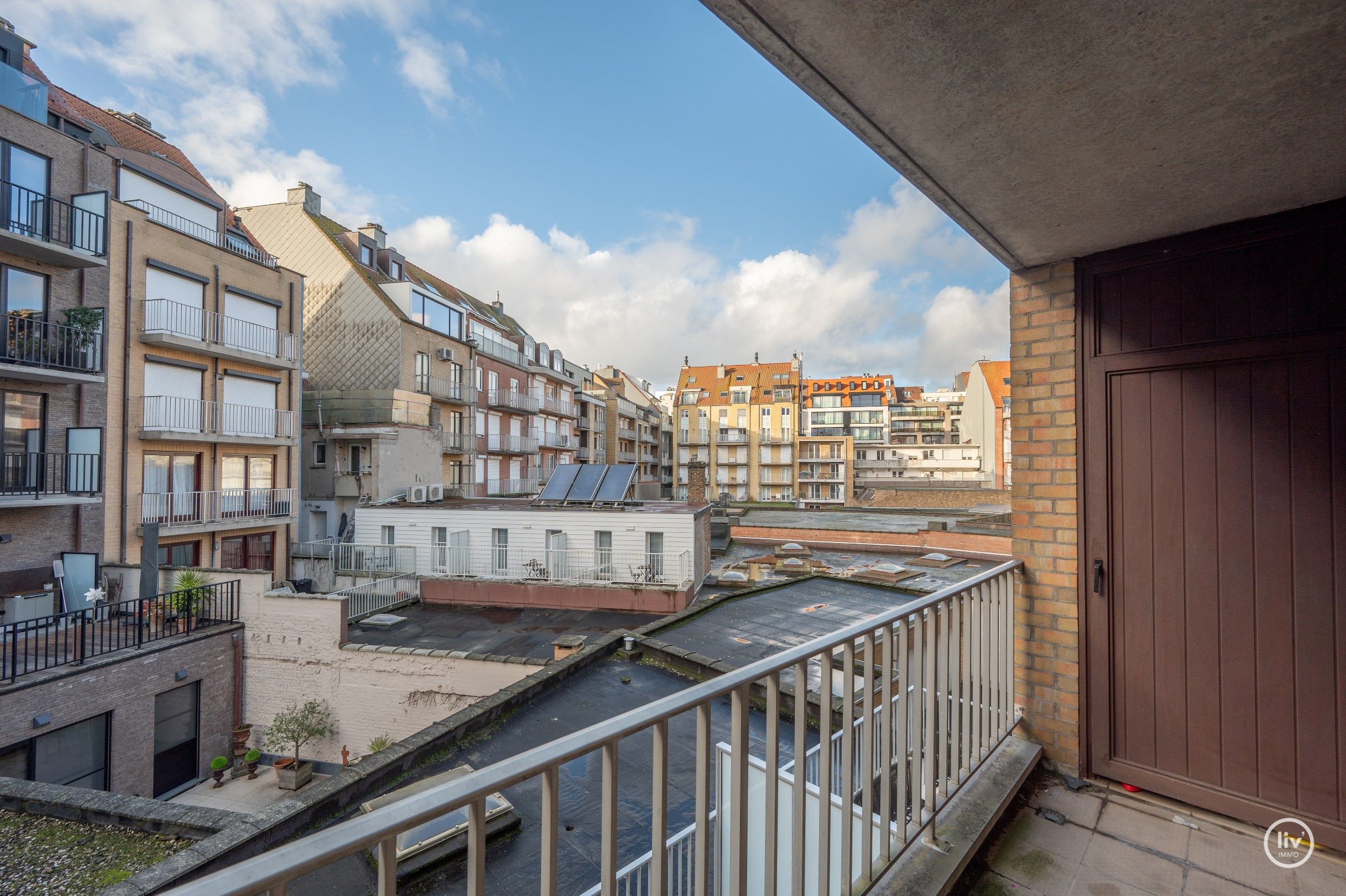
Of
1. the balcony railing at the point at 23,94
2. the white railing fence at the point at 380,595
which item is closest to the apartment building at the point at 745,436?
the white railing fence at the point at 380,595

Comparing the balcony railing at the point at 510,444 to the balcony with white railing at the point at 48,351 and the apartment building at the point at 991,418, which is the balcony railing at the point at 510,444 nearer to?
the balcony with white railing at the point at 48,351

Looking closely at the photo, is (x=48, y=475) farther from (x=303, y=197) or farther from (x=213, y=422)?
(x=303, y=197)

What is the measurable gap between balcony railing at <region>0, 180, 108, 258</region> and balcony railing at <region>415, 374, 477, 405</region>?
1015 centimetres

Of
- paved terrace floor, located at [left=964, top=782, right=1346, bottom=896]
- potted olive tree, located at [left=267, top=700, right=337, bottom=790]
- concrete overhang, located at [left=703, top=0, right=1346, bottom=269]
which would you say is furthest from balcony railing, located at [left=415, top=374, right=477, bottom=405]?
paved terrace floor, located at [left=964, top=782, right=1346, bottom=896]

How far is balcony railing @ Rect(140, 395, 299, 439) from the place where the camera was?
13266mm

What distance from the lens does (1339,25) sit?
146cm

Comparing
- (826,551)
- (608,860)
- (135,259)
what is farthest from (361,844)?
(826,551)

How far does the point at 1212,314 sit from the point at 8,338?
15912 millimetres

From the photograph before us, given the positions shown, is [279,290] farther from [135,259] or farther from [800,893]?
[800,893]

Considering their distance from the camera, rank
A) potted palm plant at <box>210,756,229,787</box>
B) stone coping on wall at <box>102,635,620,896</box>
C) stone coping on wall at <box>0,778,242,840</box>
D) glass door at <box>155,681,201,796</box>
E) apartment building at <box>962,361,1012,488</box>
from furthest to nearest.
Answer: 1. apartment building at <box>962,361,1012,488</box>
2. potted palm plant at <box>210,756,229,787</box>
3. glass door at <box>155,681,201,796</box>
4. stone coping on wall at <box>0,778,242,840</box>
5. stone coping on wall at <box>102,635,620,896</box>

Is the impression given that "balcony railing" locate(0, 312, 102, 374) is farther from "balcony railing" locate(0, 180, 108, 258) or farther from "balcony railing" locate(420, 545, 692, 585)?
"balcony railing" locate(420, 545, 692, 585)

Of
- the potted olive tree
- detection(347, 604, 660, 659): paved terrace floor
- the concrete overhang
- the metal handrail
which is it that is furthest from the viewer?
detection(347, 604, 660, 659): paved terrace floor

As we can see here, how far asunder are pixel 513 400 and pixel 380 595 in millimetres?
14133
